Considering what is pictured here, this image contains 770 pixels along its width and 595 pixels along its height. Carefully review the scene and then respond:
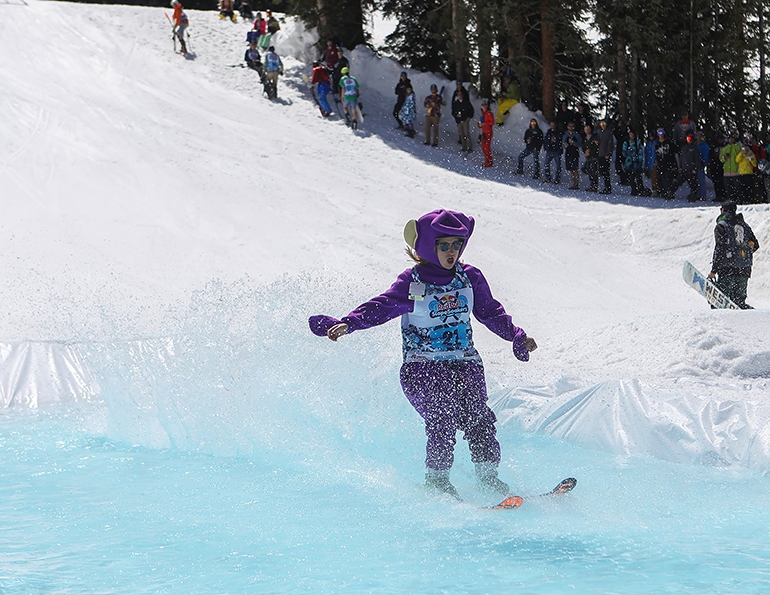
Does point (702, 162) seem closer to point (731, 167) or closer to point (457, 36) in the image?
point (731, 167)

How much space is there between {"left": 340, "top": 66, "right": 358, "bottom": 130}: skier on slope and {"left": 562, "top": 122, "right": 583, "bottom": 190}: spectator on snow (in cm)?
457

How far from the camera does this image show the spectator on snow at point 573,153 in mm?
18875

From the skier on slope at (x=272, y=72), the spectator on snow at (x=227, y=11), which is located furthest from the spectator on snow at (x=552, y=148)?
the spectator on snow at (x=227, y=11)

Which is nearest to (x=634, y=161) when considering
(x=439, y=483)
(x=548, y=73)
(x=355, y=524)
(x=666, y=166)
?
(x=666, y=166)

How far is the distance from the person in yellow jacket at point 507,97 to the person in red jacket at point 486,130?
3.14 ft

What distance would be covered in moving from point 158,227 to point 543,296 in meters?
6.08

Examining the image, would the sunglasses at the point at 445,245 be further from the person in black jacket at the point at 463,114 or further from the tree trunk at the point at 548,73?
the tree trunk at the point at 548,73

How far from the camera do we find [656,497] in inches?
211

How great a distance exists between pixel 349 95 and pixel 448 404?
16155 mm

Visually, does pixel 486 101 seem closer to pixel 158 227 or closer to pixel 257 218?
pixel 257 218

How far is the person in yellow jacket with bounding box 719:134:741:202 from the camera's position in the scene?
57.2 ft

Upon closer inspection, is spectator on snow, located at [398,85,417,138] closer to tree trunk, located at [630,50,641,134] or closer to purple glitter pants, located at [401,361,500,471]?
tree trunk, located at [630,50,641,134]

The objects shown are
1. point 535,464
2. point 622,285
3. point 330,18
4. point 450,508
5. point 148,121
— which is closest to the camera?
point 450,508

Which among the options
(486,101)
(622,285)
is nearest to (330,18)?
(486,101)
